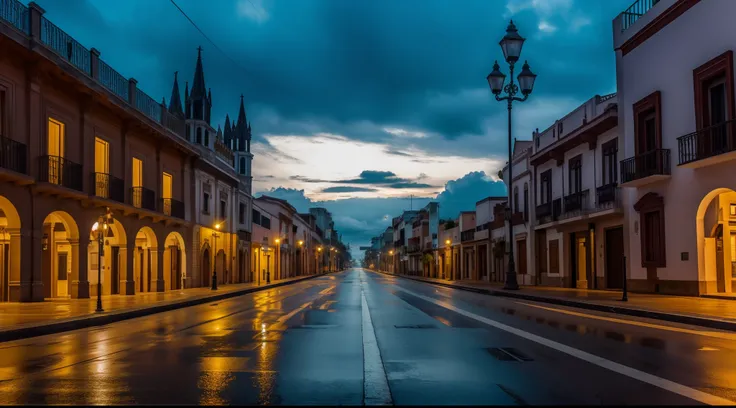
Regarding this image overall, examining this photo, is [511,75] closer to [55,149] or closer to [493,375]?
[55,149]

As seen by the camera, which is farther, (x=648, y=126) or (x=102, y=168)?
(x=102, y=168)

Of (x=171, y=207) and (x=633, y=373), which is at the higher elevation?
(x=171, y=207)

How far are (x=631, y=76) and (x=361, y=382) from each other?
25.0 m

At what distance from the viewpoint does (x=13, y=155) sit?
22719mm

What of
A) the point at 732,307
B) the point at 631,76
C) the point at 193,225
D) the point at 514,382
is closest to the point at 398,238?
the point at 193,225

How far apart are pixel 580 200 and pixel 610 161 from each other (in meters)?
3.36

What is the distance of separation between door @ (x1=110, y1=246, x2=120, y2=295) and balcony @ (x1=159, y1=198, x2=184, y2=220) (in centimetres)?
389

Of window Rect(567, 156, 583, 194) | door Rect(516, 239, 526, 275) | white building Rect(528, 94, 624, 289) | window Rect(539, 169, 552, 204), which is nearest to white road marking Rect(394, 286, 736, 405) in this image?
white building Rect(528, 94, 624, 289)

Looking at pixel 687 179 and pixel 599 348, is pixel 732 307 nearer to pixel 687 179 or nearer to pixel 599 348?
pixel 687 179

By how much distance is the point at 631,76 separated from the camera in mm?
29203

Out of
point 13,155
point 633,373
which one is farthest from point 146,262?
point 633,373

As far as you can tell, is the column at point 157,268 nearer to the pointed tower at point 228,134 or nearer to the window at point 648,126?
the window at point 648,126

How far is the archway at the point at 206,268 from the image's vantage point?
45.4 meters

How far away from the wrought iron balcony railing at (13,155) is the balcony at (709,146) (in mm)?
22138
